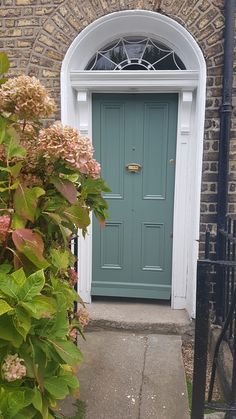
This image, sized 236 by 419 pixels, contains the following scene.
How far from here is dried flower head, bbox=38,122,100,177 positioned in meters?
1.47

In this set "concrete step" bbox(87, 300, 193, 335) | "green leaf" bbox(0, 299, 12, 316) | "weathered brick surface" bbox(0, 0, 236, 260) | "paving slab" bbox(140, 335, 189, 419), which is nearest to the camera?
"green leaf" bbox(0, 299, 12, 316)

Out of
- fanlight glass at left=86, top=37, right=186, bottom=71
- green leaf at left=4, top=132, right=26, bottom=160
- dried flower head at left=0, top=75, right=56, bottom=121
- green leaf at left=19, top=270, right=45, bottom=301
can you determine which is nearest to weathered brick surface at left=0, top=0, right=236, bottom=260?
fanlight glass at left=86, top=37, right=186, bottom=71

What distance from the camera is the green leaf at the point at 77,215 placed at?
1.60 metres

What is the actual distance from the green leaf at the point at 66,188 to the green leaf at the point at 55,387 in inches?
27.2

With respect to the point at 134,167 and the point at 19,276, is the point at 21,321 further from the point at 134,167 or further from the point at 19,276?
the point at 134,167

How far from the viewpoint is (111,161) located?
4273 mm

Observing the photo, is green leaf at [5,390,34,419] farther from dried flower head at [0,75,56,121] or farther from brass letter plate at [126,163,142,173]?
brass letter plate at [126,163,142,173]

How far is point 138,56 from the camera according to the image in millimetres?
4059

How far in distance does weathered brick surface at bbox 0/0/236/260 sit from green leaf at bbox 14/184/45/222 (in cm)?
274

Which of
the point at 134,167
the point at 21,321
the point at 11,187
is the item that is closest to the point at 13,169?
the point at 11,187

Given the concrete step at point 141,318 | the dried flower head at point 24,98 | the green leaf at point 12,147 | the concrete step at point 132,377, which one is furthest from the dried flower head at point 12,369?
the concrete step at point 141,318

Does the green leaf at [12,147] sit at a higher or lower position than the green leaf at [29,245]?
higher

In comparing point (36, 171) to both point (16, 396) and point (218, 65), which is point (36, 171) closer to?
point (16, 396)

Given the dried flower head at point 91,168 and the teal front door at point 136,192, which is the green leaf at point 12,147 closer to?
the dried flower head at point 91,168
